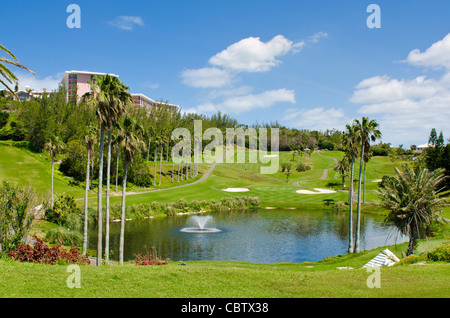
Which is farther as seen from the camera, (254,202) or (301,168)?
(301,168)

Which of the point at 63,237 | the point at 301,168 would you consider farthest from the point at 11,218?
the point at 301,168

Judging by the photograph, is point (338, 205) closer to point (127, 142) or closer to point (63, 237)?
point (63, 237)

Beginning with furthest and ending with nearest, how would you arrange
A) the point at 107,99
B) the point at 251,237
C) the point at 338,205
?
the point at 338,205 → the point at 251,237 → the point at 107,99

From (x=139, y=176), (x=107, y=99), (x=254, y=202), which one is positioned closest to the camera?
(x=107, y=99)

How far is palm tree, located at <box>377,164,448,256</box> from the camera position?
91.1ft

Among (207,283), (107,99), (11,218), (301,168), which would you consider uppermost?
(107,99)

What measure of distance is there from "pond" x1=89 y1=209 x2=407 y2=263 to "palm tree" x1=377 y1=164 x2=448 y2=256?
258cm

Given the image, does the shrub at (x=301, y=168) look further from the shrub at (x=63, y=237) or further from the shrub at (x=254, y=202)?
the shrub at (x=63, y=237)

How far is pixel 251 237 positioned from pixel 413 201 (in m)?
24.2

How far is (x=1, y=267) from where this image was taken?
1536 cm

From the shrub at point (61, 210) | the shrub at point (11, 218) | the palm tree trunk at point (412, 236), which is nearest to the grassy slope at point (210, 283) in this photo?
the shrub at point (11, 218)

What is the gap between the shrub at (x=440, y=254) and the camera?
21.7 m

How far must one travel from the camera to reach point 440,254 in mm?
22016

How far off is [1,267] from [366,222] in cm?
5915
